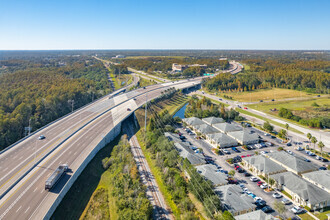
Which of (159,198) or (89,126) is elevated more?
(89,126)

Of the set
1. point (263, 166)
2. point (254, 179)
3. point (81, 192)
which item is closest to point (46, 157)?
point (81, 192)

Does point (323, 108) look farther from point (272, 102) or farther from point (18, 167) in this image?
point (18, 167)

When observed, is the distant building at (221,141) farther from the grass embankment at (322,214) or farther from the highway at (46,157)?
the highway at (46,157)

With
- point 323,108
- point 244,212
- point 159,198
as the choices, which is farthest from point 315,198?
point 323,108

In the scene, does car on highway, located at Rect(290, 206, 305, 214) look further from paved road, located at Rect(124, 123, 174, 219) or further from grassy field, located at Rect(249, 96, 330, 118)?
grassy field, located at Rect(249, 96, 330, 118)

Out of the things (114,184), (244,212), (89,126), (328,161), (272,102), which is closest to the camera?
(244,212)

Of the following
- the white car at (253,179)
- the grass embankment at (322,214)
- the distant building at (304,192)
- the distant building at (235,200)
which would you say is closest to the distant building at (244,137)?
the white car at (253,179)
